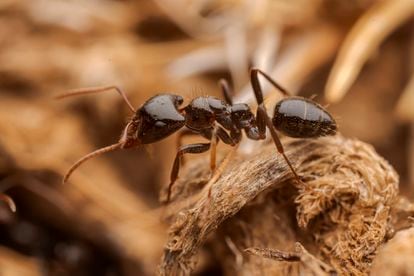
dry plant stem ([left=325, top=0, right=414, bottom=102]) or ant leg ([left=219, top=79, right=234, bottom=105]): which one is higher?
dry plant stem ([left=325, top=0, right=414, bottom=102])

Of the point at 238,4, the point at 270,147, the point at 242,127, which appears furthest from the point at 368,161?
the point at 238,4

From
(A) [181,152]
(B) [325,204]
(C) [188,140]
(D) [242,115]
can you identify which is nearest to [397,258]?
(B) [325,204]

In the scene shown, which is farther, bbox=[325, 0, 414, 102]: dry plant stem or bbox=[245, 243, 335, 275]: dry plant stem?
bbox=[325, 0, 414, 102]: dry plant stem

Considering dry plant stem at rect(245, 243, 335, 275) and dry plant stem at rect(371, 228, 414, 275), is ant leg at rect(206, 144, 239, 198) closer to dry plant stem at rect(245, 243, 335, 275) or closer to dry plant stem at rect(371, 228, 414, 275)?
dry plant stem at rect(245, 243, 335, 275)

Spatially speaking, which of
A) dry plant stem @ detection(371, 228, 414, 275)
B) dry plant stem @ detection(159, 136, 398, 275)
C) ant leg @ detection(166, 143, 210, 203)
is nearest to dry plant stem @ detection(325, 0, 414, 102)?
ant leg @ detection(166, 143, 210, 203)

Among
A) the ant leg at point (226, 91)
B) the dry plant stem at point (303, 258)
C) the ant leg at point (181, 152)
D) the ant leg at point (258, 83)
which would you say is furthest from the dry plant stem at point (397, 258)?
the ant leg at point (226, 91)

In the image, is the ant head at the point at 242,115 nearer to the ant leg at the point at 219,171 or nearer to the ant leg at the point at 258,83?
the ant leg at the point at 258,83
